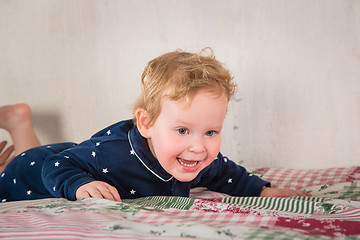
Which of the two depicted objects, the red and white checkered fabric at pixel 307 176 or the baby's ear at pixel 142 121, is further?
the red and white checkered fabric at pixel 307 176

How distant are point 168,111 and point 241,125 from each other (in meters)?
0.75

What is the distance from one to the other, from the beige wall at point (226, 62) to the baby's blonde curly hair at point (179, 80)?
0.59 m

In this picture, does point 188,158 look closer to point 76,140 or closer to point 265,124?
point 265,124

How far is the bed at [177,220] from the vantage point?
61cm

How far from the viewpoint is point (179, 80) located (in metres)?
0.97

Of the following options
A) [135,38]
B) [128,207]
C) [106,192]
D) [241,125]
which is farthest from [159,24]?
[128,207]

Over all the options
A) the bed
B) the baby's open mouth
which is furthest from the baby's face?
the bed

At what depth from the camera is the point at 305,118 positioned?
1.55 m

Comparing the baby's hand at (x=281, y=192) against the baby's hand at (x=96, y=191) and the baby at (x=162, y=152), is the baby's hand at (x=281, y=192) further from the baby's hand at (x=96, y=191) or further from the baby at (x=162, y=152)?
the baby's hand at (x=96, y=191)

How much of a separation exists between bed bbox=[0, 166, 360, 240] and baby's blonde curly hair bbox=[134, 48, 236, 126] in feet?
0.81

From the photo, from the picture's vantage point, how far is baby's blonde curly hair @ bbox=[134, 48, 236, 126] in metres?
0.95

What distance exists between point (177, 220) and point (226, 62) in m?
1.06

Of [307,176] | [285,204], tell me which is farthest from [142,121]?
[307,176]

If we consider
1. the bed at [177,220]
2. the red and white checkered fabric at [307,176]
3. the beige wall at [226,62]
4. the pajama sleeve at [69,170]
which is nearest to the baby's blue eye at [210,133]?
the bed at [177,220]
